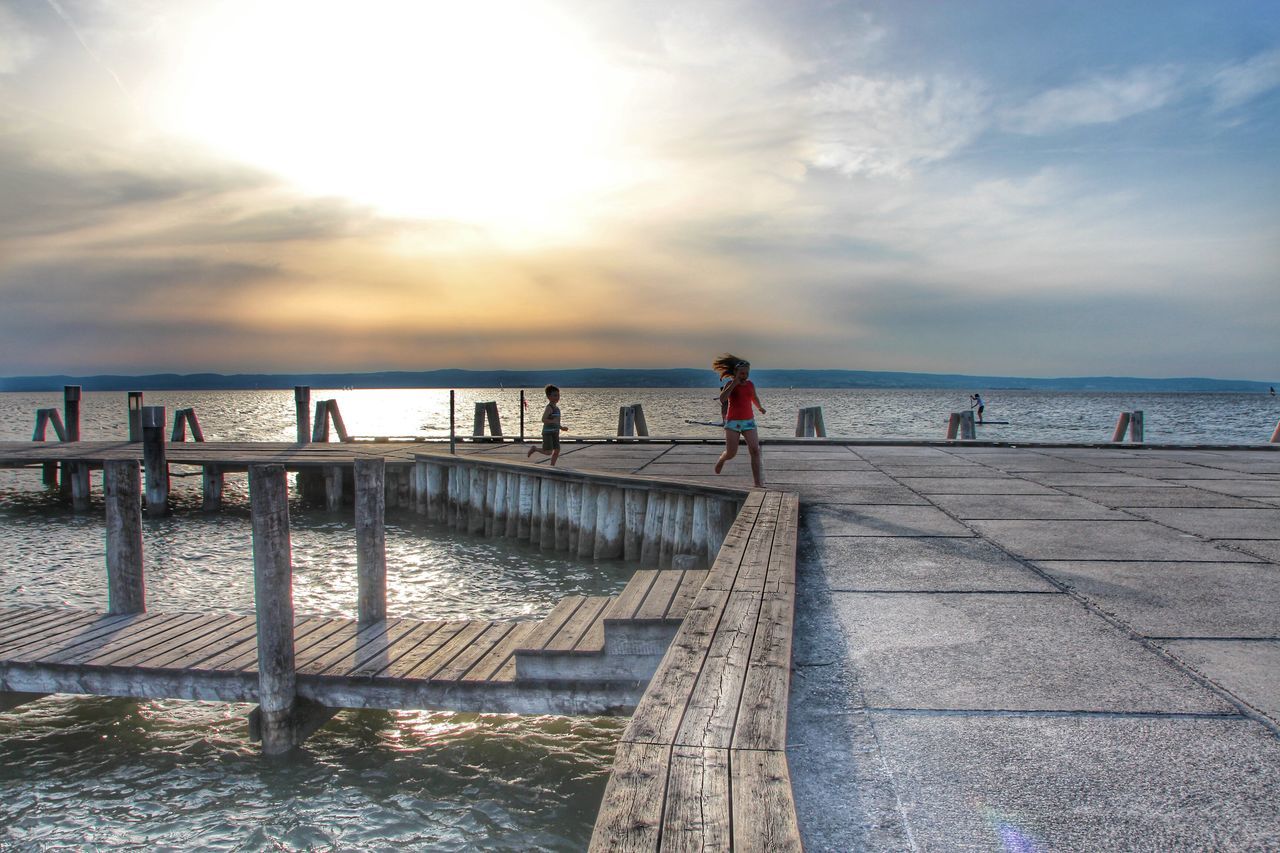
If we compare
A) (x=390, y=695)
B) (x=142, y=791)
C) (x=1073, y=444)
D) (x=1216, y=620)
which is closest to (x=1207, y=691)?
(x=1216, y=620)

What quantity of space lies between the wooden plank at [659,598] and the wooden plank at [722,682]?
929mm

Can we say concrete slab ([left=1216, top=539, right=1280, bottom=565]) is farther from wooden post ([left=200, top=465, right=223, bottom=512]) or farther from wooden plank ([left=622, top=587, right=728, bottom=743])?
wooden post ([left=200, top=465, right=223, bottom=512])

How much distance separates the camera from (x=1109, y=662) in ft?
13.5

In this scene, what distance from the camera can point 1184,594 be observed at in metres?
5.50

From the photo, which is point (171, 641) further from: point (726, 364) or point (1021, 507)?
point (1021, 507)

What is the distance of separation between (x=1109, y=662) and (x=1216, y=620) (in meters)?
1.36

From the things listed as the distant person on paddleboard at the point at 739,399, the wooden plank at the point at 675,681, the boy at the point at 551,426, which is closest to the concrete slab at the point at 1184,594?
the wooden plank at the point at 675,681

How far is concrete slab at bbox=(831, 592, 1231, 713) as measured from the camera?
3.62 metres

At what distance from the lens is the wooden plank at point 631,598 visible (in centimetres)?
555

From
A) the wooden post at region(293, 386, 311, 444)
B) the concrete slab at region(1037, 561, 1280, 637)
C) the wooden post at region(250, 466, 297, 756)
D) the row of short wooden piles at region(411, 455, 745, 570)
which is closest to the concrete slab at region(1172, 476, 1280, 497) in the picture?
the concrete slab at region(1037, 561, 1280, 637)

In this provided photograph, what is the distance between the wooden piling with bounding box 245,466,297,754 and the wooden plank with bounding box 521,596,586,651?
1981 millimetres

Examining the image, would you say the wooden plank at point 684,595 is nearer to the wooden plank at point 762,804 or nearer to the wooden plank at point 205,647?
the wooden plank at point 762,804

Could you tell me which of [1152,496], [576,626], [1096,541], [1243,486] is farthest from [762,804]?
[1243,486]

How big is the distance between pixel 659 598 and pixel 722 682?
2.48 metres
